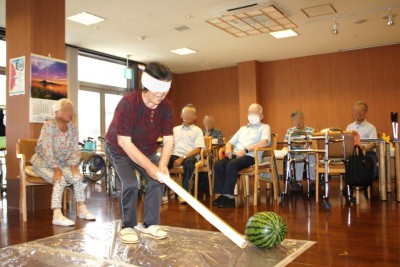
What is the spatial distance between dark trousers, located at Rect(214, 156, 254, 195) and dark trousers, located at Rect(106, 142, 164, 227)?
163 cm

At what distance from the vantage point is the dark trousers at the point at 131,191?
8.21ft

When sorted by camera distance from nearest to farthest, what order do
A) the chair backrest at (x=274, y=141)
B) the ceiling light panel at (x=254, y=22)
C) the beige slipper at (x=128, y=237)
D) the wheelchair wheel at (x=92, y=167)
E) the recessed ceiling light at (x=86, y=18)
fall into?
1. the beige slipper at (x=128, y=237)
2. the chair backrest at (x=274, y=141)
3. the ceiling light panel at (x=254, y=22)
4. the recessed ceiling light at (x=86, y=18)
5. the wheelchair wheel at (x=92, y=167)

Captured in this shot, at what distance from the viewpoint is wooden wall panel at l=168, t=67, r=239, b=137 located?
10.9 metres

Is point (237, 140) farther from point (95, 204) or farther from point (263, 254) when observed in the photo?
point (263, 254)

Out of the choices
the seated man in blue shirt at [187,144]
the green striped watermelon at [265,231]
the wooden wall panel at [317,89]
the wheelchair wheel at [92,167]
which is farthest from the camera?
the wooden wall panel at [317,89]

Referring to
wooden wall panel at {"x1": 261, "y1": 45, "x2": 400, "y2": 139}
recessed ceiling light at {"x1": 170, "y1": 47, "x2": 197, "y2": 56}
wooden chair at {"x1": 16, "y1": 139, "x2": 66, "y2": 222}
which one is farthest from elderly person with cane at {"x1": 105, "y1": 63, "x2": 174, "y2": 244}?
wooden wall panel at {"x1": 261, "y1": 45, "x2": 400, "y2": 139}

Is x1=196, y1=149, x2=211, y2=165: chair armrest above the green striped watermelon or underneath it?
above

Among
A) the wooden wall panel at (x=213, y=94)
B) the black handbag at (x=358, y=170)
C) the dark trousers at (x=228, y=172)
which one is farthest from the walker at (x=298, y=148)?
the wooden wall panel at (x=213, y=94)

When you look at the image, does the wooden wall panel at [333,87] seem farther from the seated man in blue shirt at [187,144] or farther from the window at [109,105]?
the seated man in blue shirt at [187,144]

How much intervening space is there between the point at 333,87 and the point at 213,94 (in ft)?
11.1

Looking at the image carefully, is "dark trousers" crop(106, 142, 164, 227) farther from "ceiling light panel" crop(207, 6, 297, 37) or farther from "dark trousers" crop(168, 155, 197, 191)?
"ceiling light panel" crop(207, 6, 297, 37)

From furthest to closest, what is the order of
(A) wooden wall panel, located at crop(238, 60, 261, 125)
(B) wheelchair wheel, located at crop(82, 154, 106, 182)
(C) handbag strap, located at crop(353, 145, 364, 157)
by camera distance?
1. (A) wooden wall panel, located at crop(238, 60, 261, 125)
2. (B) wheelchair wheel, located at crop(82, 154, 106, 182)
3. (C) handbag strap, located at crop(353, 145, 364, 157)

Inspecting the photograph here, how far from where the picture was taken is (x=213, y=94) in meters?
11.2

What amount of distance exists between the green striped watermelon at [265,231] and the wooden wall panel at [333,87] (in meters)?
7.59
